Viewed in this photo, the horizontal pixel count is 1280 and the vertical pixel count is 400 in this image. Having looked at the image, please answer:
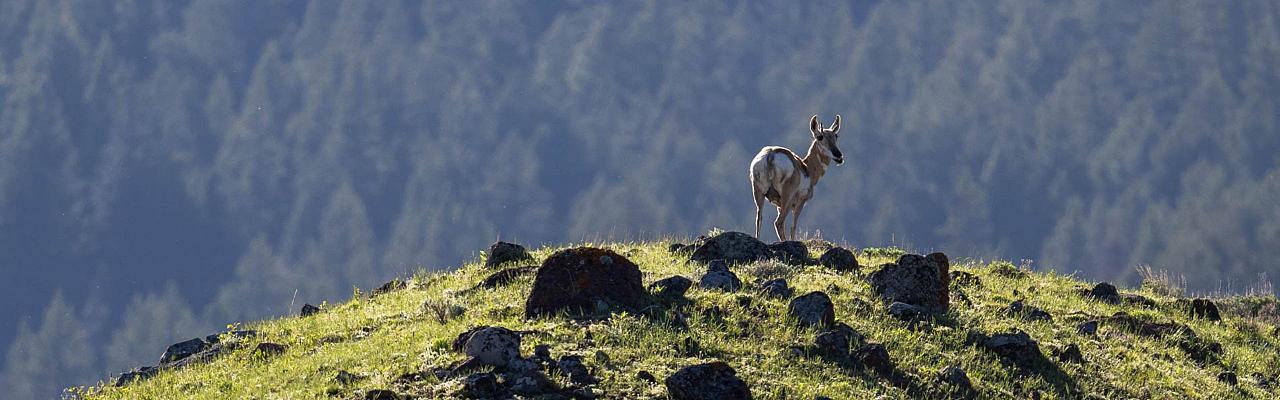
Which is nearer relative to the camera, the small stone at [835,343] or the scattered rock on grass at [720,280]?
the small stone at [835,343]

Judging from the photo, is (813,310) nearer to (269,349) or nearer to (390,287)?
(269,349)

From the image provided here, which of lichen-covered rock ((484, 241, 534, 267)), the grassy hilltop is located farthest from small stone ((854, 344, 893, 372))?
lichen-covered rock ((484, 241, 534, 267))

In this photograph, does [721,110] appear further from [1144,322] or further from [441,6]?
[1144,322]

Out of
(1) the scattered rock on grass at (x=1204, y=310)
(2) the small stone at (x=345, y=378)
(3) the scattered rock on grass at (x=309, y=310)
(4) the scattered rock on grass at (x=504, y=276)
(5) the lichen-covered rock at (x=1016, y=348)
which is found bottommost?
(2) the small stone at (x=345, y=378)

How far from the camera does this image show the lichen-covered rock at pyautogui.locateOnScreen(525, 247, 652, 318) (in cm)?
1377

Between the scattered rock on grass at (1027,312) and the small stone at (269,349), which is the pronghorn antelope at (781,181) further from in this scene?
the small stone at (269,349)

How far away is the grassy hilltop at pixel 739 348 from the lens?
12406 mm

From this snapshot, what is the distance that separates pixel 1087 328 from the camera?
1675 centimetres

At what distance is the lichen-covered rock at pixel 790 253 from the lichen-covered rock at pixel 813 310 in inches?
139

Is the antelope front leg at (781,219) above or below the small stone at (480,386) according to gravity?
above

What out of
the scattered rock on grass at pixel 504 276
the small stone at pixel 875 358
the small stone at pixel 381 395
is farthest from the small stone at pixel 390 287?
the small stone at pixel 875 358

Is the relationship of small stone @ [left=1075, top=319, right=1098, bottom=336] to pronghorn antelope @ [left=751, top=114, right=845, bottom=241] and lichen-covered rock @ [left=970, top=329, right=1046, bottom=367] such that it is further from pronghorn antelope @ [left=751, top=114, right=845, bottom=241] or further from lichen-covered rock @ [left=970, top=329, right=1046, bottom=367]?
pronghorn antelope @ [left=751, top=114, right=845, bottom=241]

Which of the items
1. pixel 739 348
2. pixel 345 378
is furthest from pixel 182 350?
pixel 739 348

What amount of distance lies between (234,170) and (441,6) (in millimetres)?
40412
